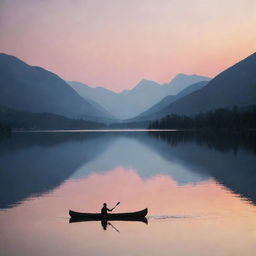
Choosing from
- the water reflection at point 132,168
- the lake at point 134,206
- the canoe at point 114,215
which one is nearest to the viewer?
the lake at point 134,206

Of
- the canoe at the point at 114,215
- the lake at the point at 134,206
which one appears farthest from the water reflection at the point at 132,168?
the canoe at the point at 114,215

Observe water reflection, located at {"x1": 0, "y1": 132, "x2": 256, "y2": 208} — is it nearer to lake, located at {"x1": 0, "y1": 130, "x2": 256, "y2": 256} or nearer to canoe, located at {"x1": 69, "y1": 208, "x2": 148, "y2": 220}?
lake, located at {"x1": 0, "y1": 130, "x2": 256, "y2": 256}

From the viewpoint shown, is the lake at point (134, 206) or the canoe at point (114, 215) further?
the canoe at point (114, 215)

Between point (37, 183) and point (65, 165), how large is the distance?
76.0 ft

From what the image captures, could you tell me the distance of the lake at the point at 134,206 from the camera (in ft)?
99.2

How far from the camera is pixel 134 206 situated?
45250 mm

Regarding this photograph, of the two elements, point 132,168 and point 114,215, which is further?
point 132,168

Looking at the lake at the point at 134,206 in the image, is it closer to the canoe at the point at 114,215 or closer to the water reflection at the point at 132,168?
the water reflection at the point at 132,168

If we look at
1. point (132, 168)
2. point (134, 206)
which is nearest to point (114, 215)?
point (134, 206)

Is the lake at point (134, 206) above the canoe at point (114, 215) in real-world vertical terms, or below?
below

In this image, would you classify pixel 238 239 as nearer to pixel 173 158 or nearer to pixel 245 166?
pixel 245 166

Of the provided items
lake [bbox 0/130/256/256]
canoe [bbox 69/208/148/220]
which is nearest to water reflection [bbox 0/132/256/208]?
lake [bbox 0/130/256/256]

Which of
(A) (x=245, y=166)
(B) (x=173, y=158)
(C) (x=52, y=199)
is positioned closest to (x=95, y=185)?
(C) (x=52, y=199)

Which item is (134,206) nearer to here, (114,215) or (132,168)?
(114,215)
